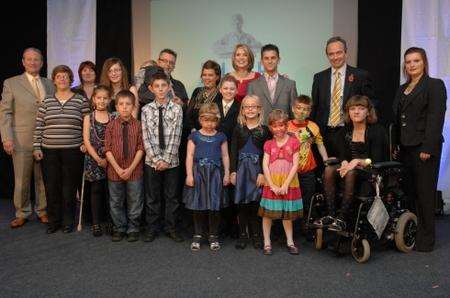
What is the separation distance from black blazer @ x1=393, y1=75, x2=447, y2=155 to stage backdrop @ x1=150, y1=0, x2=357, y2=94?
4.79 ft

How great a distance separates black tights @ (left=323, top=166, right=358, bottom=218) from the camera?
10.0 feet

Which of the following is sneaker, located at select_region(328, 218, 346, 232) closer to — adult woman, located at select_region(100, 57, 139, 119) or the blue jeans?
the blue jeans

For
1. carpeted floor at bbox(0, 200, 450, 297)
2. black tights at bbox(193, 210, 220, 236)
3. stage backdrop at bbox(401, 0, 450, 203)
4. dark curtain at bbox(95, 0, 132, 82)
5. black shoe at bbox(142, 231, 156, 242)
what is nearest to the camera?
carpeted floor at bbox(0, 200, 450, 297)

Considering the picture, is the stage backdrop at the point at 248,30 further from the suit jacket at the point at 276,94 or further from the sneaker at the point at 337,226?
the sneaker at the point at 337,226

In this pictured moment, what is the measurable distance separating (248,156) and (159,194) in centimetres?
76

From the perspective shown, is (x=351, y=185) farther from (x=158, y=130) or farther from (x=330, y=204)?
(x=158, y=130)

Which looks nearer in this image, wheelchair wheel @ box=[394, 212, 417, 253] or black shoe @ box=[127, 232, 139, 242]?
wheelchair wheel @ box=[394, 212, 417, 253]

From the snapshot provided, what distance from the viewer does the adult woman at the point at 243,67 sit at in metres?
3.58

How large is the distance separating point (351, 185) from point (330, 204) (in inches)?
8.6

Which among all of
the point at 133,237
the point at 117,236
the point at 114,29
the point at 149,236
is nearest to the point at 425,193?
the point at 149,236

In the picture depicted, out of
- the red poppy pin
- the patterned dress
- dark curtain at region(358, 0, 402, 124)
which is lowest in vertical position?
the patterned dress

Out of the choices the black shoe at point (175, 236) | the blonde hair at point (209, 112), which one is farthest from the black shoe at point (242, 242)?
the blonde hair at point (209, 112)

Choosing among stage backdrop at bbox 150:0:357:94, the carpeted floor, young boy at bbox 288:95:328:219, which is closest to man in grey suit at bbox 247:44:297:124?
young boy at bbox 288:95:328:219

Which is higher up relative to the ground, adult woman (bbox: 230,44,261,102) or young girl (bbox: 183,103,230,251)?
adult woman (bbox: 230,44,261,102)
